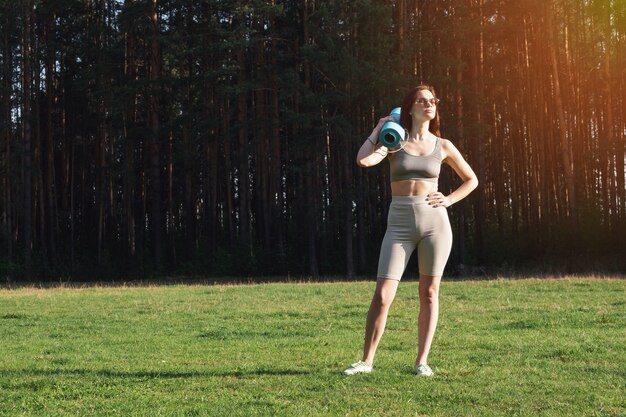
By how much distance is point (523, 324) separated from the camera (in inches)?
412

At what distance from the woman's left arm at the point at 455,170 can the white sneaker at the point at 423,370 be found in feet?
4.17

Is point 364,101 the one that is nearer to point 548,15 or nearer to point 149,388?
point 548,15

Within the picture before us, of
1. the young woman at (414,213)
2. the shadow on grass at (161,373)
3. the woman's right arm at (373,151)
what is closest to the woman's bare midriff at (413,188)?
the young woman at (414,213)

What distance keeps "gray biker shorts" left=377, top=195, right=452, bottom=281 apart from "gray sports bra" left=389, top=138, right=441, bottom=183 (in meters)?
0.16

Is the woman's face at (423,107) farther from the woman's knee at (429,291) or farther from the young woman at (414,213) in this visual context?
the woman's knee at (429,291)

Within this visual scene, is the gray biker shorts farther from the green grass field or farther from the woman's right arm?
the green grass field

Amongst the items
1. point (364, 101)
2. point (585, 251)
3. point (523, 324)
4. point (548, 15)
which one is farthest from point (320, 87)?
point (523, 324)

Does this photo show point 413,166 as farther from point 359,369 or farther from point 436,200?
Result: point 359,369

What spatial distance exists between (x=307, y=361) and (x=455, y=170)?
2217 millimetres

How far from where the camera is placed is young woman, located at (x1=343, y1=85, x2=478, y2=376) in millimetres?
6195

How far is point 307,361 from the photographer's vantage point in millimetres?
7375

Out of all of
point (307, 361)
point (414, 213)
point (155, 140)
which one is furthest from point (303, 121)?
point (414, 213)

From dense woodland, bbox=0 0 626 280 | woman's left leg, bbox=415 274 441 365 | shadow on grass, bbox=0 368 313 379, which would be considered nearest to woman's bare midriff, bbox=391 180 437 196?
woman's left leg, bbox=415 274 441 365

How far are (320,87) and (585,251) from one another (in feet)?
43.9
